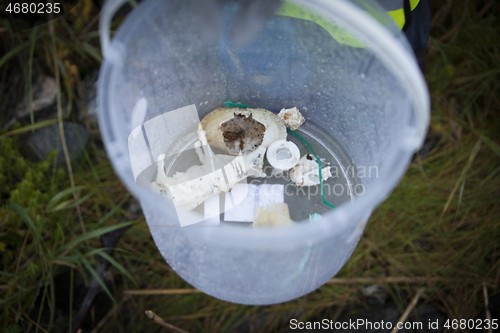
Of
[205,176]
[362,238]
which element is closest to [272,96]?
[205,176]

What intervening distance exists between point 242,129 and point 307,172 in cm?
28

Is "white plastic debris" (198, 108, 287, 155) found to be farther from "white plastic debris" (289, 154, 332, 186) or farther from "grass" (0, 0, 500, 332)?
"grass" (0, 0, 500, 332)

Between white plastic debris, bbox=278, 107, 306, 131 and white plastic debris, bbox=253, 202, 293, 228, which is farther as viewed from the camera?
white plastic debris, bbox=278, 107, 306, 131

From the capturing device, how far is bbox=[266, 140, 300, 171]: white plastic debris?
1.10m

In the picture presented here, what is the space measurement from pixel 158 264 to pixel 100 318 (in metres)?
0.30

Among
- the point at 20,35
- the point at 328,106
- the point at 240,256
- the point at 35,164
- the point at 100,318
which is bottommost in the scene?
the point at 100,318

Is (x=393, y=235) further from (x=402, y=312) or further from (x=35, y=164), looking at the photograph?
(x=35, y=164)

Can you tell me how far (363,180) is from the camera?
115 cm

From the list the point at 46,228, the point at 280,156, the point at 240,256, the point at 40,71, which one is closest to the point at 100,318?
the point at 46,228

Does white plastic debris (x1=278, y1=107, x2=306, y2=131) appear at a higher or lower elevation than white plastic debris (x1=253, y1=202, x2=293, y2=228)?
higher

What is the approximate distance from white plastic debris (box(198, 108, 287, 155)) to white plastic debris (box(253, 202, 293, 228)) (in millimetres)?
212

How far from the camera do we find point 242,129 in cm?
114

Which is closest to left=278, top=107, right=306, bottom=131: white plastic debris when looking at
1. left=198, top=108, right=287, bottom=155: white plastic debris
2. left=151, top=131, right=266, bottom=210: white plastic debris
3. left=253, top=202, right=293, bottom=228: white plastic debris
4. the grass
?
left=198, top=108, right=287, bottom=155: white plastic debris

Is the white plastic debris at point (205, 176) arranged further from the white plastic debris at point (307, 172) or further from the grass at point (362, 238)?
the grass at point (362, 238)
